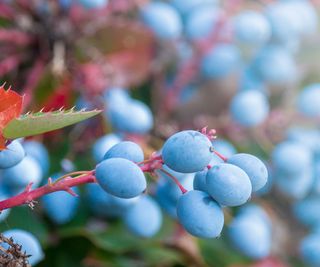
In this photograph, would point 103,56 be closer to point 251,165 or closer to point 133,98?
point 133,98

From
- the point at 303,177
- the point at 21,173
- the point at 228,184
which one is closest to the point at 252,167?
the point at 228,184

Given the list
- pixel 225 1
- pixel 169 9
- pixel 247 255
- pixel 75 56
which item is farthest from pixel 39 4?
pixel 247 255

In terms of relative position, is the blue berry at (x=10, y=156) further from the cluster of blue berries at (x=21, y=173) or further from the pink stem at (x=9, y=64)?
the pink stem at (x=9, y=64)

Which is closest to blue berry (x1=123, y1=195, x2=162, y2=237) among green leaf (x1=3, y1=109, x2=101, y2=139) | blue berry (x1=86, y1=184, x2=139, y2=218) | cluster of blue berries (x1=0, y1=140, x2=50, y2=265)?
blue berry (x1=86, y1=184, x2=139, y2=218)

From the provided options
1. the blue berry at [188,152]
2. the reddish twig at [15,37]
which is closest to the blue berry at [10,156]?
the blue berry at [188,152]

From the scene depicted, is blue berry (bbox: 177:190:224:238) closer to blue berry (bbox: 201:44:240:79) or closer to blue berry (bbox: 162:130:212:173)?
blue berry (bbox: 162:130:212:173)

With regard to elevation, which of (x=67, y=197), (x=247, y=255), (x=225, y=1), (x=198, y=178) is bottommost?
(x=247, y=255)

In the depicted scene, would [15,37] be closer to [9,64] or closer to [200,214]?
[9,64]
